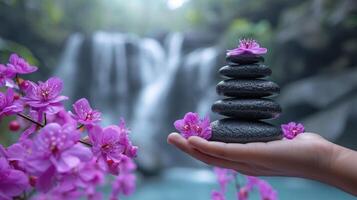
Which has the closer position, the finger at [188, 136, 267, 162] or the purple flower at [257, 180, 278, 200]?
the finger at [188, 136, 267, 162]

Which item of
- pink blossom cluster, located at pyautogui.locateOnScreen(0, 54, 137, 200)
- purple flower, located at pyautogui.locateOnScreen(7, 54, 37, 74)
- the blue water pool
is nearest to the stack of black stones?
pink blossom cluster, located at pyautogui.locateOnScreen(0, 54, 137, 200)

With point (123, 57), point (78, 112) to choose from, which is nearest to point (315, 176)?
point (78, 112)

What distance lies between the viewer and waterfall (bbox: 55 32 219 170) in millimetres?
4508

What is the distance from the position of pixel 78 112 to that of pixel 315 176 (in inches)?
11.7

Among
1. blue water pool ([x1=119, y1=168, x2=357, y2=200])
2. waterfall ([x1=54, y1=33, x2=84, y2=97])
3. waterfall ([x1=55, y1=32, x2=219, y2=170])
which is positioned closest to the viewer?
blue water pool ([x1=119, y1=168, x2=357, y2=200])

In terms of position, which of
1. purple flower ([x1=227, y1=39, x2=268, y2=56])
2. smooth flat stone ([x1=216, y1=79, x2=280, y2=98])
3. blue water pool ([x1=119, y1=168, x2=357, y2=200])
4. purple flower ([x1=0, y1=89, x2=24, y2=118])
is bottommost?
blue water pool ([x1=119, y1=168, x2=357, y2=200])

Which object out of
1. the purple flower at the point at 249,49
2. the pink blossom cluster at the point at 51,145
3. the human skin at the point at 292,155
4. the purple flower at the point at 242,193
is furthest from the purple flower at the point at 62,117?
the purple flower at the point at 242,193

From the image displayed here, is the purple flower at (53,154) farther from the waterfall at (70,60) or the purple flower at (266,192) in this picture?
the waterfall at (70,60)

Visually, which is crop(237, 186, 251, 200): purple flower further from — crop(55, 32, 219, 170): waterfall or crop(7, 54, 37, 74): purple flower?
crop(55, 32, 219, 170): waterfall

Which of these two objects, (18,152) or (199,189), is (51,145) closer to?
(18,152)

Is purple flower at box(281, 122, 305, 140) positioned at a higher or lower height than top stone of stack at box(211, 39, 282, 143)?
lower

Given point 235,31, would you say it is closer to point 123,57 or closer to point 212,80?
point 212,80

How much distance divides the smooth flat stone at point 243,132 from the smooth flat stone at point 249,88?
4cm

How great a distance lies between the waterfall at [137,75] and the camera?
14.8 ft
